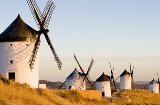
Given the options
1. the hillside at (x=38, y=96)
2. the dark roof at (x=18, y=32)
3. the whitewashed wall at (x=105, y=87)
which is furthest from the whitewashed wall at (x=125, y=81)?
the dark roof at (x=18, y=32)

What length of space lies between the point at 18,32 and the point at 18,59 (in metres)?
2.44

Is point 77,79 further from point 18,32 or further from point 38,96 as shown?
point 38,96

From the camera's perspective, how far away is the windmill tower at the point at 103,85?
181 ft

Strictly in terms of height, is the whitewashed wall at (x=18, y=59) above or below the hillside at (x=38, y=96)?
above

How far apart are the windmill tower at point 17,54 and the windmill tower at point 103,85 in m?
24.3

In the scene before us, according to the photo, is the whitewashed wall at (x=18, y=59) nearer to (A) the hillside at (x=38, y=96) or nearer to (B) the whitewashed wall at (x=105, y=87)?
(A) the hillside at (x=38, y=96)

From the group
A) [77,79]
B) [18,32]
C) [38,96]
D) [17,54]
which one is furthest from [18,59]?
[77,79]

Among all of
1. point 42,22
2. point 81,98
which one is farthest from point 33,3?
point 81,98

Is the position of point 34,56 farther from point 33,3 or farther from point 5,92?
point 5,92

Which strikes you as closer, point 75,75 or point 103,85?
point 75,75

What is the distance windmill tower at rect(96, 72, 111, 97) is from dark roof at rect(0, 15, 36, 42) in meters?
24.9

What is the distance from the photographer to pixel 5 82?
24.7m

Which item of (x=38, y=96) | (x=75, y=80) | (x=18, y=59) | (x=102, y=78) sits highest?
(x=102, y=78)

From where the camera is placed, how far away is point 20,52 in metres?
31.5
